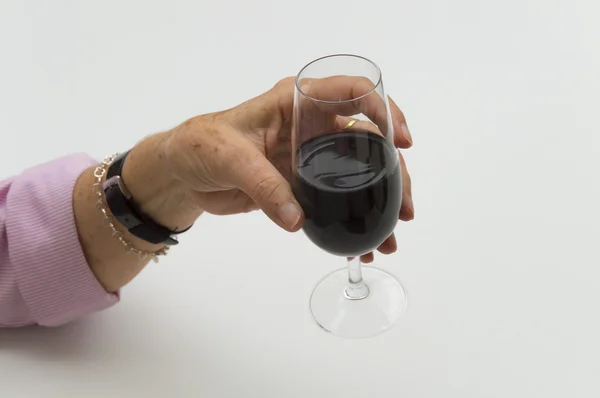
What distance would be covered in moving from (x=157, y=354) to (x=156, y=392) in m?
0.08

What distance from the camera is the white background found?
4.22 feet

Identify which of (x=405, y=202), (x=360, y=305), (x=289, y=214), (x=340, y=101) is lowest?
(x=360, y=305)

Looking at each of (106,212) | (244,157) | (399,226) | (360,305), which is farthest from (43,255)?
(399,226)

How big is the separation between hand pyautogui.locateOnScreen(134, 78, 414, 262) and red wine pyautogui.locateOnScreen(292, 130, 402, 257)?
34 millimetres

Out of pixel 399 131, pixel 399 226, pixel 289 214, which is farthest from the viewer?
pixel 399 226

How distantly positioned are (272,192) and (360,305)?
388mm

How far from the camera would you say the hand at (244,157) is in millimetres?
1084

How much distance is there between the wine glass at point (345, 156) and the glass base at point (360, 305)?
0.20 metres

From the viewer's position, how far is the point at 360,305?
1.38m

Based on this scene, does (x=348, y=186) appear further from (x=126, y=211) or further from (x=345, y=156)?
(x=126, y=211)

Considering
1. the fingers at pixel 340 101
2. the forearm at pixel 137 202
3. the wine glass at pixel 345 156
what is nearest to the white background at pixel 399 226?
the forearm at pixel 137 202

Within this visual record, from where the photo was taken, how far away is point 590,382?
1.20 m

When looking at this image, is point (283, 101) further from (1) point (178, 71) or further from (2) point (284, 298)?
(1) point (178, 71)

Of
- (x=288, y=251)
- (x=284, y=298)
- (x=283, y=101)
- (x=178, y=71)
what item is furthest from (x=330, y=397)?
(x=178, y=71)
